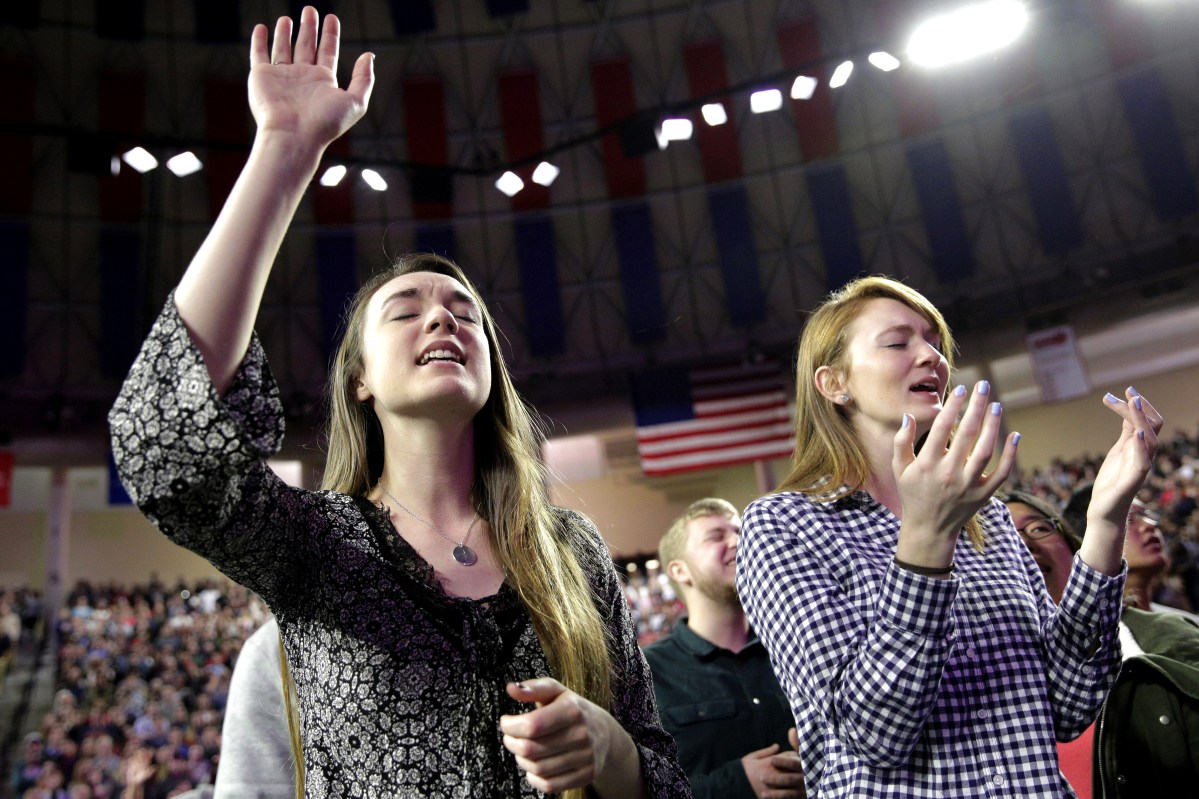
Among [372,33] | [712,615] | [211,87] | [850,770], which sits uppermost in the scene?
[372,33]

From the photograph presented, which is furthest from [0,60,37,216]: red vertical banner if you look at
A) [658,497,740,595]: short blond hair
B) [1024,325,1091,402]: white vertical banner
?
[1024,325,1091,402]: white vertical banner

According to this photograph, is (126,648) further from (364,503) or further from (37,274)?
(364,503)

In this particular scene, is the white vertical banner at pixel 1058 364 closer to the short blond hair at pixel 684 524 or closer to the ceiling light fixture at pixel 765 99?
the ceiling light fixture at pixel 765 99

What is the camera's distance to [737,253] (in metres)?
14.4

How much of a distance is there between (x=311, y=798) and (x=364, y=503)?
0.42 meters

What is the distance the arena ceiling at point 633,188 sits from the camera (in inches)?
501

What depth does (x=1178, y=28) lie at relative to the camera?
12375 mm

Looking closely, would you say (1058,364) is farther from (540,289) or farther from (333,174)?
(333,174)

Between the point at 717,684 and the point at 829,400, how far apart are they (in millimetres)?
1382

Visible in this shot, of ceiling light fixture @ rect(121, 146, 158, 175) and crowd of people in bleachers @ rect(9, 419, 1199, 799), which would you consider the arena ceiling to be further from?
ceiling light fixture @ rect(121, 146, 158, 175)

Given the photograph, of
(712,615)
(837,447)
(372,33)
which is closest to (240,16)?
Result: (372,33)

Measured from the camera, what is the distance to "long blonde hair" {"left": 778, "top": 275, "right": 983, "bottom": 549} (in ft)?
5.61

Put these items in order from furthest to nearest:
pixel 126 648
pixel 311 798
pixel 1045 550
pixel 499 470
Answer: pixel 126 648, pixel 1045 550, pixel 499 470, pixel 311 798

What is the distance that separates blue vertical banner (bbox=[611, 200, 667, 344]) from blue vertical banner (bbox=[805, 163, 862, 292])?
2622mm
